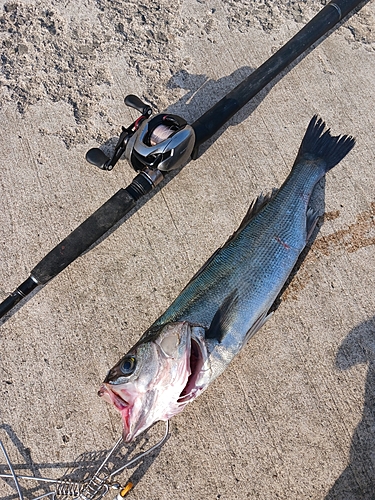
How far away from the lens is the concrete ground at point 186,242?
104 inches

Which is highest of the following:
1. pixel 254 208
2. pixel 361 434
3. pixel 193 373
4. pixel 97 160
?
pixel 97 160

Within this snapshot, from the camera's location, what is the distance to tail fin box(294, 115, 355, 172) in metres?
3.08

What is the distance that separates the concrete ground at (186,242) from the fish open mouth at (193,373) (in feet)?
1.31

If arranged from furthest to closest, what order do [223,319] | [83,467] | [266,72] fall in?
1. [266,72]
2. [83,467]
3. [223,319]

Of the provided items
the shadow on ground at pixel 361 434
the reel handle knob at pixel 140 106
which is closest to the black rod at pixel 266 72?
the reel handle knob at pixel 140 106

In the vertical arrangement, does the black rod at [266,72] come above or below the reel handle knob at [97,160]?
below

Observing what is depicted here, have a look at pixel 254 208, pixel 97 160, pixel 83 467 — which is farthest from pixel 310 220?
pixel 83 467

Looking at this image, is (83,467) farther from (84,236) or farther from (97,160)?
(97,160)

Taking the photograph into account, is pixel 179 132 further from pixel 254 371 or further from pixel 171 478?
pixel 171 478

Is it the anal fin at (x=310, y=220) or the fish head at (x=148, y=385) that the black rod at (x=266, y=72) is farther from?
the fish head at (x=148, y=385)

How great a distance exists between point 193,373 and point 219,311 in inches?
15.3

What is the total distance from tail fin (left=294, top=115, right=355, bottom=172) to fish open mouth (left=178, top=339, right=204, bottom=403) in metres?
1.60

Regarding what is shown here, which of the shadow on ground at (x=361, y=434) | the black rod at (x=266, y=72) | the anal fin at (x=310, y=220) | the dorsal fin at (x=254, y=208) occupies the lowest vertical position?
the shadow on ground at (x=361, y=434)

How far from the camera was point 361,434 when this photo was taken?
2.62 meters
